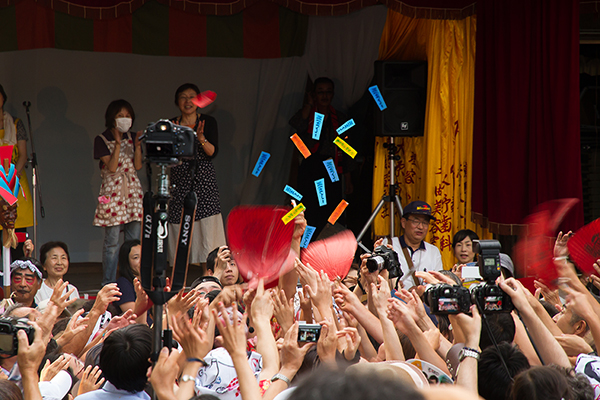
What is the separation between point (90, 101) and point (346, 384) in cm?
637

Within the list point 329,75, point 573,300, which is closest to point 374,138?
point 329,75

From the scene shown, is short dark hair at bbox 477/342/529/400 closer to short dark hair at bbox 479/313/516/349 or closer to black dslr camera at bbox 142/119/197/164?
short dark hair at bbox 479/313/516/349

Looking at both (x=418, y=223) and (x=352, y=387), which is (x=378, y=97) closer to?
(x=418, y=223)

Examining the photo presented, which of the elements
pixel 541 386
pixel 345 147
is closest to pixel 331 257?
pixel 345 147

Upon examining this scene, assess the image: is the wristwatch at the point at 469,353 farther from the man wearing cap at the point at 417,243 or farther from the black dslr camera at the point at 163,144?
the man wearing cap at the point at 417,243

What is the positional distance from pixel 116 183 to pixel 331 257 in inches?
88.1

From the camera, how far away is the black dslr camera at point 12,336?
1886mm

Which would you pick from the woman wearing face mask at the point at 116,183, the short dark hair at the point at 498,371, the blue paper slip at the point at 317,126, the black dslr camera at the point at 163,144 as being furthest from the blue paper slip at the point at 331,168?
the short dark hair at the point at 498,371

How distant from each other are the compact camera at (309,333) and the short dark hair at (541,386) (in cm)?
64

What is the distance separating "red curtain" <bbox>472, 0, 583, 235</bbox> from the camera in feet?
16.1

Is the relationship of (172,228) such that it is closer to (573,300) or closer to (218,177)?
(218,177)

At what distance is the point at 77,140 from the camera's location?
664 cm

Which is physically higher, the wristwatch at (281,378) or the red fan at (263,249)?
the red fan at (263,249)

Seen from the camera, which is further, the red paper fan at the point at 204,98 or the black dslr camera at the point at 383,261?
the red paper fan at the point at 204,98
